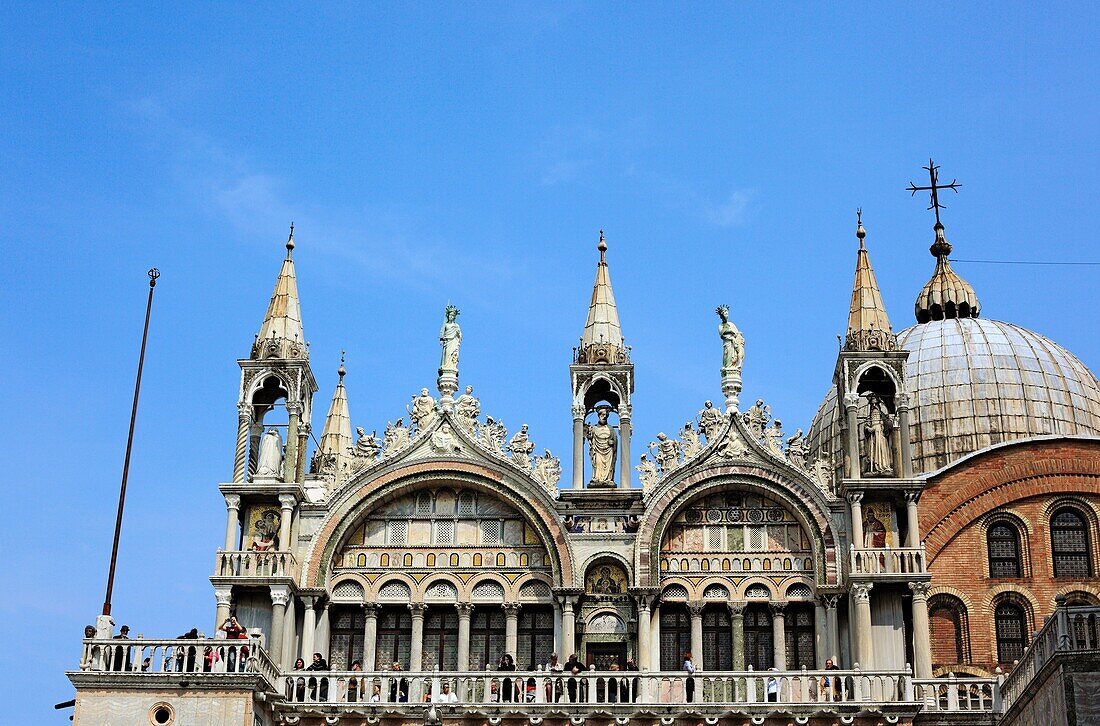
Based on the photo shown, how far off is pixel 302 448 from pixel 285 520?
6.76 ft

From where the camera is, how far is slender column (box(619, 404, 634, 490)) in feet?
121

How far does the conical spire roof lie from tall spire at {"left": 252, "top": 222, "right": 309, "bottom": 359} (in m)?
22.1

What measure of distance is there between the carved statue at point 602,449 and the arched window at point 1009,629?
1159 cm

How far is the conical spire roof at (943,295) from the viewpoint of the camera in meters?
51.8

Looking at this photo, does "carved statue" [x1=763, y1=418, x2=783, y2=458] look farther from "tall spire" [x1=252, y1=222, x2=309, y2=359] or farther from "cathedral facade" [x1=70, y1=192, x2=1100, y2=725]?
"tall spire" [x1=252, y1=222, x2=309, y2=359]

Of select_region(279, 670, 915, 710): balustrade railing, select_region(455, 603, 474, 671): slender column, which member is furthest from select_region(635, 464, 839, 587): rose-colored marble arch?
select_region(455, 603, 474, 671): slender column

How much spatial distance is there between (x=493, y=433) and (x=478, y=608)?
3.95m

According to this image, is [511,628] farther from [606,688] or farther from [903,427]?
[903,427]

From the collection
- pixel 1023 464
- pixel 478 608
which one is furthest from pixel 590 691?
pixel 1023 464

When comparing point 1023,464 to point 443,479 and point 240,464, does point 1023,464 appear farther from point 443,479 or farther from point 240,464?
point 240,464

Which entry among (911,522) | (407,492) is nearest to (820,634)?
(911,522)

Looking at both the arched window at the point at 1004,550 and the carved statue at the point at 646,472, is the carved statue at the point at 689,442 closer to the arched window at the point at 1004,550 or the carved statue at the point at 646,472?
the carved statue at the point at 646,472

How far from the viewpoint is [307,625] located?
3631cm

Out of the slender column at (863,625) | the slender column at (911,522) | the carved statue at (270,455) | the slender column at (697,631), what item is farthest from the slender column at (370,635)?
the slender column at (911,522)
